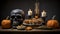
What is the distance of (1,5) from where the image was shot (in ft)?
5.76

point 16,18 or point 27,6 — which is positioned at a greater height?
point 27,6

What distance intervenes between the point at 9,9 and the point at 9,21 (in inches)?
13.7

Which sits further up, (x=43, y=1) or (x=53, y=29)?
(x=43, y=1)

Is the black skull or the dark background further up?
the dark background

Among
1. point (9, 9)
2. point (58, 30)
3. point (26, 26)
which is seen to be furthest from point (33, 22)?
point (9, 9)

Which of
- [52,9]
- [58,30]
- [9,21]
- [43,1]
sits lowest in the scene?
[58,30]

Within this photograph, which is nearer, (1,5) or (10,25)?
(10,25)

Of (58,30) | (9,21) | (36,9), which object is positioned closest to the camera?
(58,30)

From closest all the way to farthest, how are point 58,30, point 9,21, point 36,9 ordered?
point 58,30 → point 9,21 → point 36,9

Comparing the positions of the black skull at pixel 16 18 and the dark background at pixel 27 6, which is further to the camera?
the dark background at pixel 27 6

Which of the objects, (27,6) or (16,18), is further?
(27,6)

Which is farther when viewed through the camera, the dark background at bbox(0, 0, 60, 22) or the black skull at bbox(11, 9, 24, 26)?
the dark background at bbox(0, 0, 60, 22)

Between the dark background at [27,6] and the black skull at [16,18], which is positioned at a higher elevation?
the dark background at [27,6]

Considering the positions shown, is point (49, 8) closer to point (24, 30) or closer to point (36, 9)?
point (36, 9)
